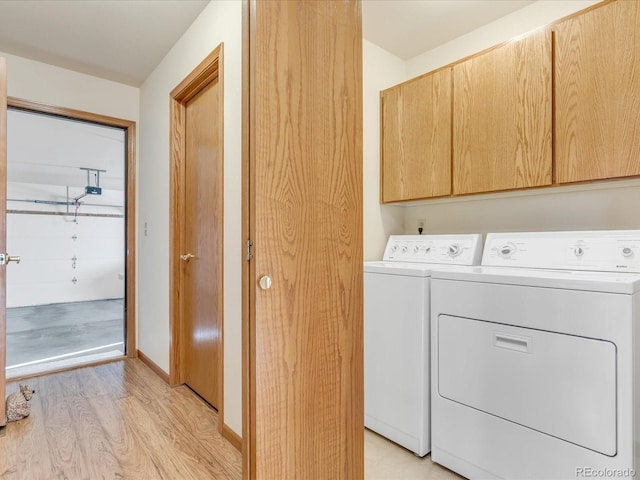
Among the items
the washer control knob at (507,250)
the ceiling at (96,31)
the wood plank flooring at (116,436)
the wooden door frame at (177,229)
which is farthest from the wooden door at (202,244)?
the washer control knob at (507,250)

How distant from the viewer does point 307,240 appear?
1125mm

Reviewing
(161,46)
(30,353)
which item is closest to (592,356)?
(161,46)

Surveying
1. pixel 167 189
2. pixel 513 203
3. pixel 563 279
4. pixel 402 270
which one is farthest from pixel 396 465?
pixel 167 189

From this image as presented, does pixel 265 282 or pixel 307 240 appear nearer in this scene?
pixel 265 282

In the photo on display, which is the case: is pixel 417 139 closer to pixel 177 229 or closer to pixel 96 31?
pixel 177 229

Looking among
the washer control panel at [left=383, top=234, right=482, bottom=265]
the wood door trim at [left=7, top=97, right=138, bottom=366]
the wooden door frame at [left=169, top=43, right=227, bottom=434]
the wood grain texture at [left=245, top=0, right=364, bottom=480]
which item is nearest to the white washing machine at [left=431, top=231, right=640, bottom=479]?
the washer control panel at [left=383, top=234, right=482, bottom=265]

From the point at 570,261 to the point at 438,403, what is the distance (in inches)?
35.6

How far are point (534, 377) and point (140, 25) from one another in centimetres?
289

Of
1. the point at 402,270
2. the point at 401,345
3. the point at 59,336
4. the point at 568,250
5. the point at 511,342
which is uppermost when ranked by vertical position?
the point at 568,250

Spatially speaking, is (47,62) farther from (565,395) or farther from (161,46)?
(565,395)

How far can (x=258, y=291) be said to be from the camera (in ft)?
3.27

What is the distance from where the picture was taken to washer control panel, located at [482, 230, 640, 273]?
56.3 inches

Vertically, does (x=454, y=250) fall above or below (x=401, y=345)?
above

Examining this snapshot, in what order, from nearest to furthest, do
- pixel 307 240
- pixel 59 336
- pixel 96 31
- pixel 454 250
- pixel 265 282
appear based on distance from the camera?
pixel 265 282
pixel 307 240
pixel 454 250
pixel 96 31
pixel 59 336
